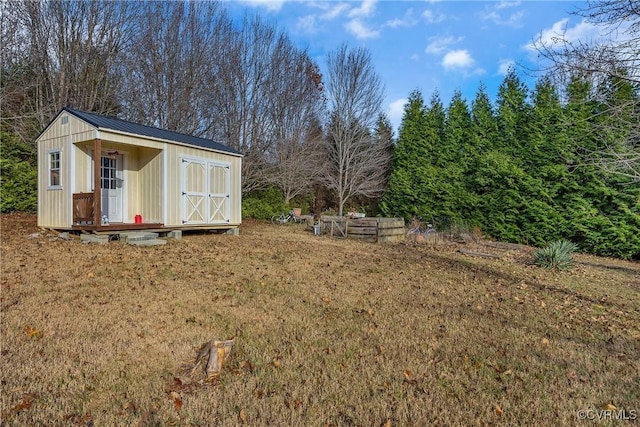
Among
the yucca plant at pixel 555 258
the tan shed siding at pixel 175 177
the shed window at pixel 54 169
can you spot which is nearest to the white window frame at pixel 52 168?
the shed window at pixel 54 169

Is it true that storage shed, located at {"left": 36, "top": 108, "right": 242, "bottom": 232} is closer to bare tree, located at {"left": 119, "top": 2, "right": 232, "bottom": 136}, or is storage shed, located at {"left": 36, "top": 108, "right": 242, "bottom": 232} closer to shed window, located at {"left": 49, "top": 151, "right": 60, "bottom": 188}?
shed window, located at {"left": 49, "top": 151, "right": 60, "bottom": 188}

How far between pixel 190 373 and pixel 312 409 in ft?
3.60

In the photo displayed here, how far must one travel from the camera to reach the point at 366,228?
463 inches

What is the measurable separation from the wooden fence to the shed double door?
3343 mm

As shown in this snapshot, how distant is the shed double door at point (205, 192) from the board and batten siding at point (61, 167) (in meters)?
2.48

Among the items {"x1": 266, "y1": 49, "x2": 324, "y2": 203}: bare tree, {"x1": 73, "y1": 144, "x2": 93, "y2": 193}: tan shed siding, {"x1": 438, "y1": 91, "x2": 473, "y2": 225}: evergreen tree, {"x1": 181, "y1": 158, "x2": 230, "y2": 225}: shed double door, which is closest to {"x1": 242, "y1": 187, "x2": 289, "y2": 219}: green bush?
{"x1": 266, "y1": 49, "x2": 324, "y2": 203}: bare tree

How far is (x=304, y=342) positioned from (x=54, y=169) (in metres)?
8.96

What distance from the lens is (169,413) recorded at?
253 cm

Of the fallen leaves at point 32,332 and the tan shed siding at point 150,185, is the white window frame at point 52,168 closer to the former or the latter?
the tan shed siding at point 150,185

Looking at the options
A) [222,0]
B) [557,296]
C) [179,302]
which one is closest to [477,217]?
[557,296]

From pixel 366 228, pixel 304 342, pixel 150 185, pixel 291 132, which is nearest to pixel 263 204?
pixel 291 132

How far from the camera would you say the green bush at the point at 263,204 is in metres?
17.9

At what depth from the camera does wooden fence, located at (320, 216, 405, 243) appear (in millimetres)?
11539

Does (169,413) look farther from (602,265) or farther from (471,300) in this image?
(602,265)
